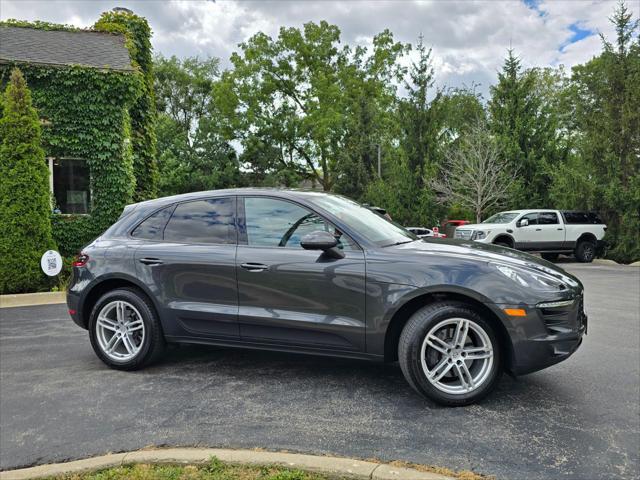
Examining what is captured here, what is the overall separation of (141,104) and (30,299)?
8.73 meters

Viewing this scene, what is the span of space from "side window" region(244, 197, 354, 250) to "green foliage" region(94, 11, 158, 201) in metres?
12.2

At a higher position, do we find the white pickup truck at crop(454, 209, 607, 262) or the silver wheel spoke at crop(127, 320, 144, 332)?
the white pickup truck at crop(454, 209, 607, 262)

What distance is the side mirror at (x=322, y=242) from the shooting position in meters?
3.66

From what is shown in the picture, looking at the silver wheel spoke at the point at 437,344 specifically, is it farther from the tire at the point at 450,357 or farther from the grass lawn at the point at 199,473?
the grass lawn at the point at 199,473

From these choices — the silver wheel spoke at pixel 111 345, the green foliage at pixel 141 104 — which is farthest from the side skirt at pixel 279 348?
the green foliage at pixel 141 104

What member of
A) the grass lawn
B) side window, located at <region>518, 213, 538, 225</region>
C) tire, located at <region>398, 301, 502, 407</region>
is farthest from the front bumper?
side window, located at <region>518, 213, 538, 225</region>

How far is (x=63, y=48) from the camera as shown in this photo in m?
13.7

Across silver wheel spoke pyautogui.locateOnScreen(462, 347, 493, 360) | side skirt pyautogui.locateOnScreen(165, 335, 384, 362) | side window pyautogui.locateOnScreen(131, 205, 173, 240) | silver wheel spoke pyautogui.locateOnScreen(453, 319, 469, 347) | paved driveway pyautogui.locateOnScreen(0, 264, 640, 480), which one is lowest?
paved driveway pyautogui.locateOnScreen(0, 264, 640, 480)

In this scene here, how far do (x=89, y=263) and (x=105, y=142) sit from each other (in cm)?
918

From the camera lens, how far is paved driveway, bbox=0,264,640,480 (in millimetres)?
2863

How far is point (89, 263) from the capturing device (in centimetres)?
454

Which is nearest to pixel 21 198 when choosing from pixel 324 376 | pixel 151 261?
pixel 151 261

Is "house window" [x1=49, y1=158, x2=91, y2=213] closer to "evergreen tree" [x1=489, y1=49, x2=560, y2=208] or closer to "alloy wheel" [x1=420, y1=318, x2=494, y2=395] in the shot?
"alloy wheel" [x1=420, y1=318, x2=494, y2=395]

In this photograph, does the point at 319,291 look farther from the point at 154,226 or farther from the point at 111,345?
the point at 111,345
